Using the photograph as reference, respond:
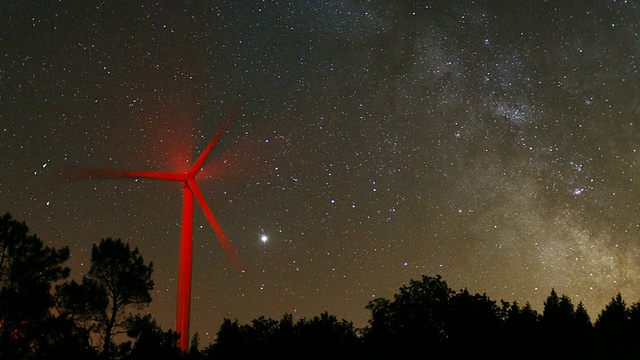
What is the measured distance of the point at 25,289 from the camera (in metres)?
23.9

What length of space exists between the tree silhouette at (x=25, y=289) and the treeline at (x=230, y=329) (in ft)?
0.13

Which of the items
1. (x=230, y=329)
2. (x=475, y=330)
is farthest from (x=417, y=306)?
(x=230, y=329)

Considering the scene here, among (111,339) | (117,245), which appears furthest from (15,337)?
(117,245)

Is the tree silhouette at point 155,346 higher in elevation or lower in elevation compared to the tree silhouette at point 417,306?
lower

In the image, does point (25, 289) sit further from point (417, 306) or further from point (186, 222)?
point (417, 306)

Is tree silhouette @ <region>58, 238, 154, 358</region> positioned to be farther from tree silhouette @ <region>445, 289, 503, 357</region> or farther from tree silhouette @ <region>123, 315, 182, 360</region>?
tree silhouette @ <region>445, 289, 503, 357</region>

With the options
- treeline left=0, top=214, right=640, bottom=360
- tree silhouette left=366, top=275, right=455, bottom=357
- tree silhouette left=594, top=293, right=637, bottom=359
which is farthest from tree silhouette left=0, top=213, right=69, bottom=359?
tree silhouette left=594, top=293, right=637, bottom=359

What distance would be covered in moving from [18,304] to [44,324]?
1362mm

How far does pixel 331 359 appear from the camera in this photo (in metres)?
24.1

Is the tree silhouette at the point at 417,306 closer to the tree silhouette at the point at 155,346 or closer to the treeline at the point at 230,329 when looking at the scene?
the treeline at the point at 230,329

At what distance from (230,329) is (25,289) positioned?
27.3ft

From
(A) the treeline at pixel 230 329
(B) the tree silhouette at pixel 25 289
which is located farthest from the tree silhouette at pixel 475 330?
(B) the tree silhouette at pixel 25 289

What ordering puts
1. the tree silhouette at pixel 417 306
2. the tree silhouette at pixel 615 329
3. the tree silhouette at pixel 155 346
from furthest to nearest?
the tree silhouette at pixel 417 306
the tree silhouette at pixel 615 329
the tree silhouette at pixel 155 346

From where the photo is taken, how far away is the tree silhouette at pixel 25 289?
2355cm
